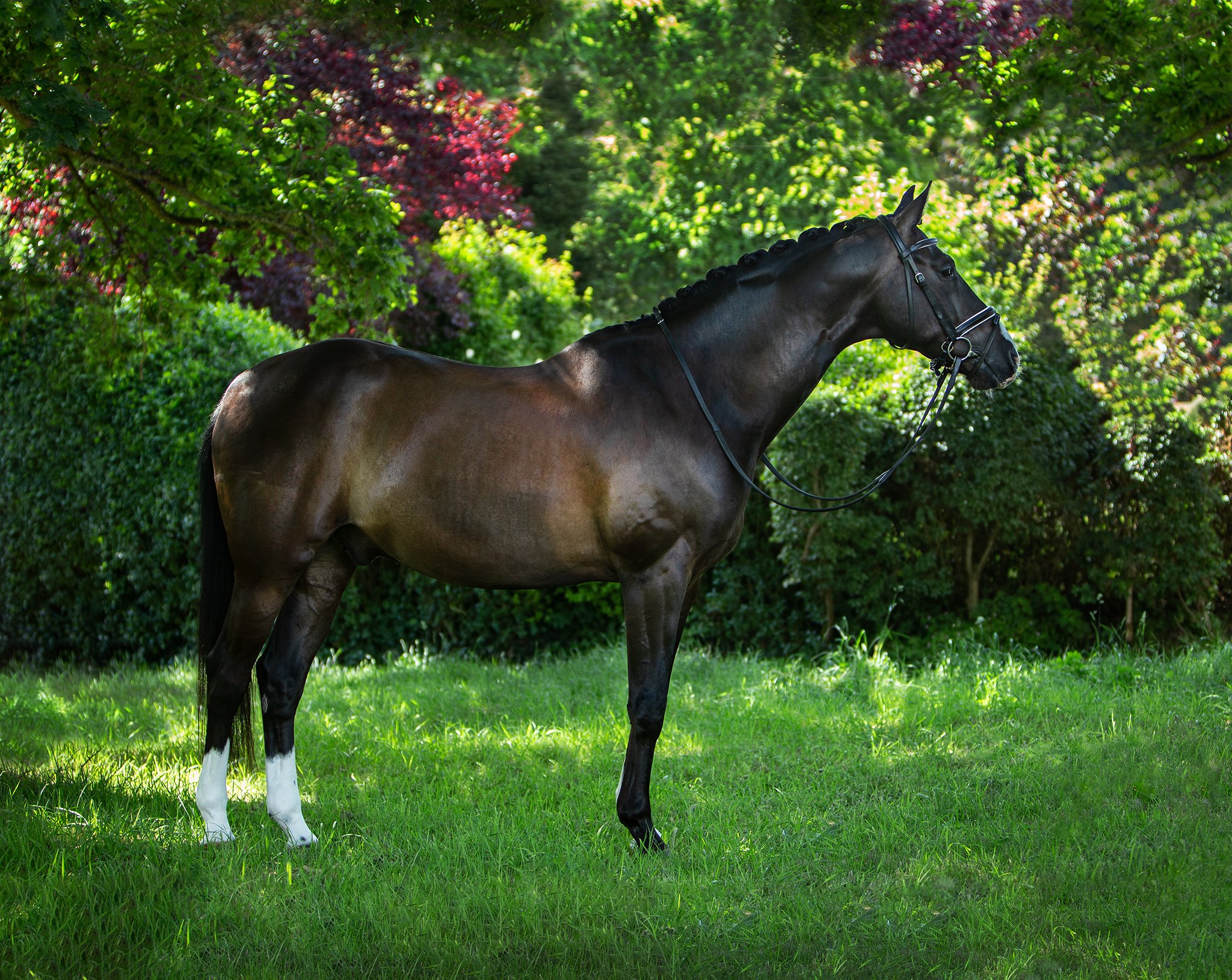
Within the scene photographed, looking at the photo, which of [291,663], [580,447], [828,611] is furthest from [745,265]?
[828,611]

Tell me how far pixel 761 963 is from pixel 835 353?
7.29ft

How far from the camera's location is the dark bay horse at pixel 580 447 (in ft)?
13.0

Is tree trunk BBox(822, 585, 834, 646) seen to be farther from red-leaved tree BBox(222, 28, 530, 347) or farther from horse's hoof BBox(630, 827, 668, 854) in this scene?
red-leaved tree BBox(222, 28, 530, 347)

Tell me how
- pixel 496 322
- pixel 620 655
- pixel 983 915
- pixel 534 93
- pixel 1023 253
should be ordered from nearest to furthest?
pixel 983 915 < pixel 620 655 < pixel 496 322 < pixel 1023 253 < pixel 534 93

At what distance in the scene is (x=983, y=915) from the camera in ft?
11.3

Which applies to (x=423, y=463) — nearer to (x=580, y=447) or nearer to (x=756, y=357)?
(x=580, y=447)

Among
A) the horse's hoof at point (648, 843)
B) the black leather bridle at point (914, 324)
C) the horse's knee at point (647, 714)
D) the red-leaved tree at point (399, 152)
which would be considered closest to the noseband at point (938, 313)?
the black leather bridle at point (914, 324)

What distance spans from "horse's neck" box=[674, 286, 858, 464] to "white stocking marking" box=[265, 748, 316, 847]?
2.21 metres

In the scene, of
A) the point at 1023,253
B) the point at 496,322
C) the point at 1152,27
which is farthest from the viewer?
the point at 1023,253

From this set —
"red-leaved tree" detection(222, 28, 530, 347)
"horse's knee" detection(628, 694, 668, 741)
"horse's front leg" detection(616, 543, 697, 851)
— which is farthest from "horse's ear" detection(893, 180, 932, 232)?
"red-leaved tree" detection(222, 28, 530, 347)

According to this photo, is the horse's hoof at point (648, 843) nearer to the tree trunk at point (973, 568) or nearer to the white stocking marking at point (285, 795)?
the white stocking marking at point (285, 795)

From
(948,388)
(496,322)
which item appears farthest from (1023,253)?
(948,388)

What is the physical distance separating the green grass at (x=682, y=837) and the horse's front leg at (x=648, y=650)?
10.9 inches

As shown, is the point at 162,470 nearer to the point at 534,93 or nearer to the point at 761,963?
the point at 761,963
